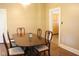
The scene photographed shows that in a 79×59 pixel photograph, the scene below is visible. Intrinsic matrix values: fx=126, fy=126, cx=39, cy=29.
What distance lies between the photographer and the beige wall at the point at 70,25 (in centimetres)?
396

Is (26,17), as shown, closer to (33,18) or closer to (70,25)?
(33,18)

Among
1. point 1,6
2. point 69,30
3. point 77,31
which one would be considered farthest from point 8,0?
point 1,6

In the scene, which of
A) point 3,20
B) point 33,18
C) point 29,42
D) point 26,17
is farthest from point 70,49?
point 3,20

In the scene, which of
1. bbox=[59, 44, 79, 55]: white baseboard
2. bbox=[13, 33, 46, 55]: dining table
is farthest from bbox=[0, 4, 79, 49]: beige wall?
bbox=[13, 33, 46, 55]: dining table

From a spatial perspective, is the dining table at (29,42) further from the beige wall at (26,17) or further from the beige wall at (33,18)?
the beige wall at (26,17)

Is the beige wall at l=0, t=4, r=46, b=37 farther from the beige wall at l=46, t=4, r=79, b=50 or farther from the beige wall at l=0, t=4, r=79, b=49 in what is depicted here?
the beige wall at l=46, t=4, r=79, b=50

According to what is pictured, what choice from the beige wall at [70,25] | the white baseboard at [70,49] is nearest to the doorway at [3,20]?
the beige wall at [70,25]

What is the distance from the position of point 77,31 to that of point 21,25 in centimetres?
293

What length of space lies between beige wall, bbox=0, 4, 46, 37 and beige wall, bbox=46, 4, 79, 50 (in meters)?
1.70

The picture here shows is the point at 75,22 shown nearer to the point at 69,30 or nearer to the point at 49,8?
the point at 69,30

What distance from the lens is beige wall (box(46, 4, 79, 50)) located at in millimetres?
3962

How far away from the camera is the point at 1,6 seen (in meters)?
5.58

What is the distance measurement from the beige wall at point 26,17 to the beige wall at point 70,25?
5.57 feet

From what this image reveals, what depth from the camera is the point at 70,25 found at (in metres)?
4.24
